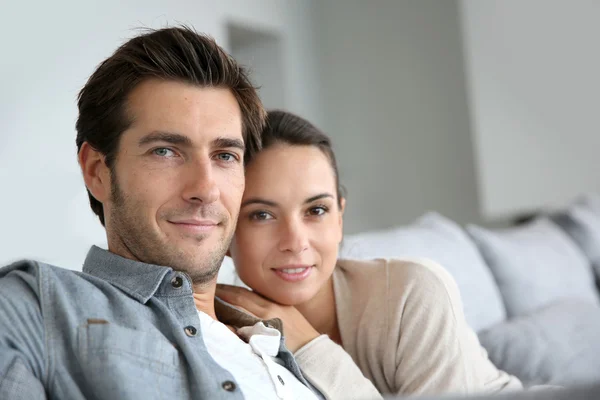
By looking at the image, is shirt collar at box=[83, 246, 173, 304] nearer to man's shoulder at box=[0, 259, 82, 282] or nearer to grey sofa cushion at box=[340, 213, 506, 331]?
man's shoulder at box=[0, 259, 82, 282]

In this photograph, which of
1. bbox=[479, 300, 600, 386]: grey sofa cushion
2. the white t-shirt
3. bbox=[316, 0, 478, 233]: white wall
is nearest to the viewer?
the white t-shirt

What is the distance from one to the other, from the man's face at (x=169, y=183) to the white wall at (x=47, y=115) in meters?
2.30

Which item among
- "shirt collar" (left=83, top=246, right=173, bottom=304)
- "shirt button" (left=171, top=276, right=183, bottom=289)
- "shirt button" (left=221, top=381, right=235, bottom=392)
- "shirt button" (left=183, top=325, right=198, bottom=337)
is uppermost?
"shirt collar" (left=83, top=246, right=173, bottom=304)

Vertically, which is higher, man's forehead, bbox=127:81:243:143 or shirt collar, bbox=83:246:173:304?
man's forehead, bbox=127:81:243:143

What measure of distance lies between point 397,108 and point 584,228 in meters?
2.57

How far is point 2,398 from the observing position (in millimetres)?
919

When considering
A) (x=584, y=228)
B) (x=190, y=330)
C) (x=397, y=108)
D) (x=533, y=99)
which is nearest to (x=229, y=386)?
(x=190, y=330)

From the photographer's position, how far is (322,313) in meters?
1.69

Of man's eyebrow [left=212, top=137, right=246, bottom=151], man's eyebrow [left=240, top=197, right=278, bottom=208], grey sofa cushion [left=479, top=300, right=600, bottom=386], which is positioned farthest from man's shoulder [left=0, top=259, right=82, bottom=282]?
grey sofa cushion [left=479, top=300, right=600, bottom=386]

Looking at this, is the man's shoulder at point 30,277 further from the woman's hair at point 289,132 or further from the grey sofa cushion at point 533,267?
the grey sofa cushion at point 533,267

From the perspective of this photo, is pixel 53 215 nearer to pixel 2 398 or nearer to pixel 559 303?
pixel 559 303

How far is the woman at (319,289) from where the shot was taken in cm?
151

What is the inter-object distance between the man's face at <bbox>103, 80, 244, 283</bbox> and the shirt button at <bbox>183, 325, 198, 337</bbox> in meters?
0.13

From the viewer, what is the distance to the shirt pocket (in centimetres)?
102
